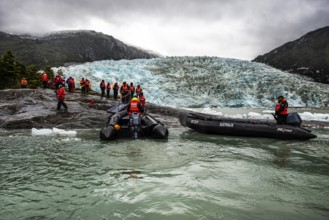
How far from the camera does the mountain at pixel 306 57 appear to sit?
14300 centimetres

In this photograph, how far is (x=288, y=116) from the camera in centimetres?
1276

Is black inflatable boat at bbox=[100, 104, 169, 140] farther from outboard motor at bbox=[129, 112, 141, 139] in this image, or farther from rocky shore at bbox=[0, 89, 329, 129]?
rocky shore at bbox=[0, 89, 329, 129]

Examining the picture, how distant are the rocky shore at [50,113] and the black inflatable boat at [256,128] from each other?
3.83 metres

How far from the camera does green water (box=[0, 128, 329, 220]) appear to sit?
452 centimetres

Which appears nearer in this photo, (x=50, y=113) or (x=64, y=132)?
(x=64, y=132)

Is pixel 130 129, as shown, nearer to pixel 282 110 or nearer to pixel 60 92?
pixel 60 92

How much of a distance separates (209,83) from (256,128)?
30.9 m

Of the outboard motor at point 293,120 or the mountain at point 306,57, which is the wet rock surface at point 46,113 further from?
the mountain at point 306,57

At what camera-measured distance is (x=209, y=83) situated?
42.9m

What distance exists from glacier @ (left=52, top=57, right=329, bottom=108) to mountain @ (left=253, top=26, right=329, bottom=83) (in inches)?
3847

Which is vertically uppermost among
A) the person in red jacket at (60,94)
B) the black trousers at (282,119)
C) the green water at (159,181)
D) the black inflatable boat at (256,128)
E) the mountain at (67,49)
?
the mountain at (67,49)

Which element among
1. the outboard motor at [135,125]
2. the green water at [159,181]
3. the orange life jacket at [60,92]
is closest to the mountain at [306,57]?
the orange life jacket at [60,92]

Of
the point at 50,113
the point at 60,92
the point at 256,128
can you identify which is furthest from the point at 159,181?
the point at 60,92

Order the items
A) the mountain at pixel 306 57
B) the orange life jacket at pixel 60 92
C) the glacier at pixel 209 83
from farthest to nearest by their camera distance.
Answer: the mountain at pixel 306 57 < the glacier at pixel 209 83 < the orange life jacket at pixel 60 92
